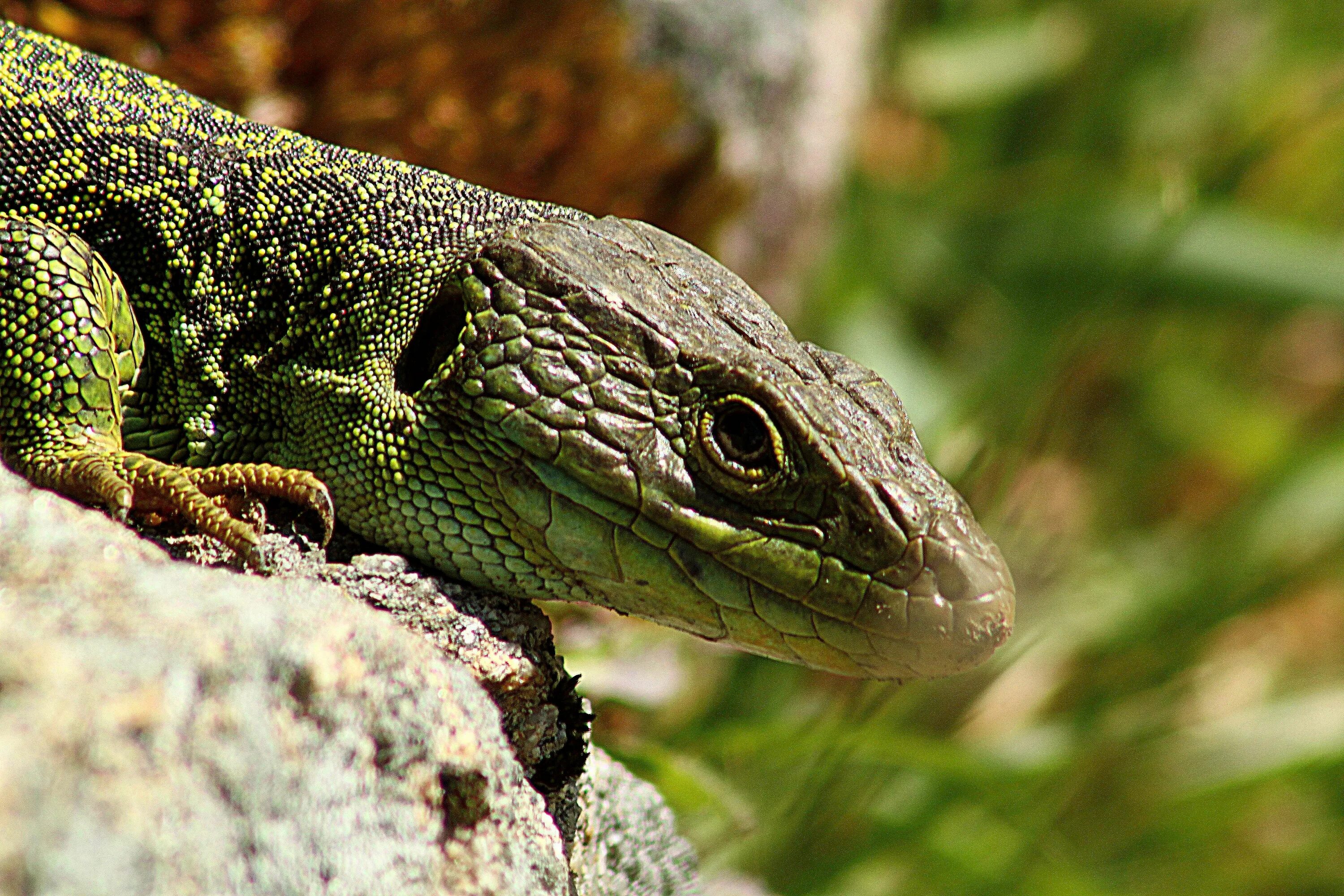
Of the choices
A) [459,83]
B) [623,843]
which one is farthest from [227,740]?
[459,83]

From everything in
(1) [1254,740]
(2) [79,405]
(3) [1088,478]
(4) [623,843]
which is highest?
(3) [1088,478]

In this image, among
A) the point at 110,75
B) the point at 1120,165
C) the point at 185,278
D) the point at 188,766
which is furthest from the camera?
the point at 1120,165

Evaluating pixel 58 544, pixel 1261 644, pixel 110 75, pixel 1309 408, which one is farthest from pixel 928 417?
pixel 58 544

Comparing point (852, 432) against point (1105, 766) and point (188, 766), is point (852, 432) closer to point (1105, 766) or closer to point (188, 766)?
point (188, 766)

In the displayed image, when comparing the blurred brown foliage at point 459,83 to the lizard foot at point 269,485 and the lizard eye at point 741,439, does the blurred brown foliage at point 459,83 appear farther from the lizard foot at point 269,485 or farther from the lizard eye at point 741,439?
the lizard eye at point 741,439

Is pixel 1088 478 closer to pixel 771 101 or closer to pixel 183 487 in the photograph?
pixel 771 101

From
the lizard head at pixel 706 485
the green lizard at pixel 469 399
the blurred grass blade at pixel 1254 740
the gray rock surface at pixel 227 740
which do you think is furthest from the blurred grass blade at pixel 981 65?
the gray rock surface at pixel 227 740
